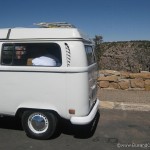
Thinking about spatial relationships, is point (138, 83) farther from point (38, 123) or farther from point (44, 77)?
point (44, 77)

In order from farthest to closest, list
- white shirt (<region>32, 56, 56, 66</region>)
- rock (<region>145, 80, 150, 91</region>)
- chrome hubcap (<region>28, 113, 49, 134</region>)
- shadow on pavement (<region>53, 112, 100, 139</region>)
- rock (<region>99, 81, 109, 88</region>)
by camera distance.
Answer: rock (<region>99, 81, 109, 88</region>), rock (<region>145, 80, 150, 91</region>), shadow on pavement (<region>53, 112, 100, 139</region>), chrome hubcap (<region>28, 113, 49, 134</region>), white shirt (<region>32, 56, 56, 66</region>)

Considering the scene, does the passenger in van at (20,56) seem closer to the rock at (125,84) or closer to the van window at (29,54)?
the van window at (29,54)

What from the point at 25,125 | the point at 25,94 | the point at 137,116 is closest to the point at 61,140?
the point at 25,125

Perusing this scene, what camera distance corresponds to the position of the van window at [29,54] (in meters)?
6.13

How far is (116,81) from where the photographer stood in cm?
1170

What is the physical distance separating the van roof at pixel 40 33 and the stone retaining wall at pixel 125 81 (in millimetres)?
5786

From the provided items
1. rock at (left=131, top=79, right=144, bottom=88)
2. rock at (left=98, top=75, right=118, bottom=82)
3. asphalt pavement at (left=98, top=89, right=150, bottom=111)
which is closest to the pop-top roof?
asphalt pavement at (left=98, top=89, right=150, bottom=111)

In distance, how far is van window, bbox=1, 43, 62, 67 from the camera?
6.13 metres

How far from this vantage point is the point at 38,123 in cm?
628

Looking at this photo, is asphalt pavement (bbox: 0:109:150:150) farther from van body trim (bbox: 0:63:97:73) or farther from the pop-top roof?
the pop-top roof

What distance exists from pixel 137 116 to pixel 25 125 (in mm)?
3529

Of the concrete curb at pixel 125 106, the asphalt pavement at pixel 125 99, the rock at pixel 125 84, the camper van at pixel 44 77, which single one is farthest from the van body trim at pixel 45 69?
the rock at pixel 125 84

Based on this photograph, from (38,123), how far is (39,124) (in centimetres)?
3

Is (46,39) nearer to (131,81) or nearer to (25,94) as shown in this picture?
(25,94)
